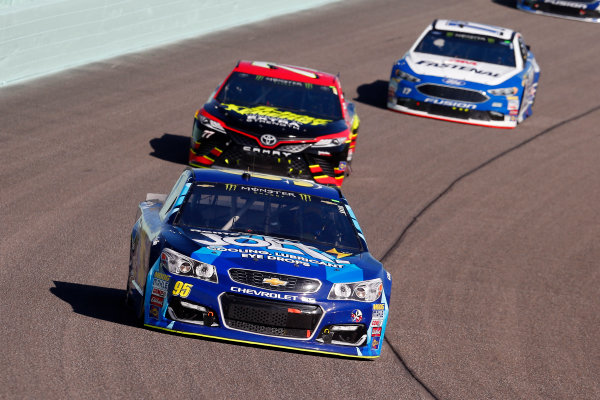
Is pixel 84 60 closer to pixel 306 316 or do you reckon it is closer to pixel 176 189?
pixel 176 189

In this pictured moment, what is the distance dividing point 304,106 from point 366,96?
631cm

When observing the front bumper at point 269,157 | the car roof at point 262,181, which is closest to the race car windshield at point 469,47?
the front bumper at point 269,157

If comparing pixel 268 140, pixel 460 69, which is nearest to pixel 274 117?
pixel 268 140

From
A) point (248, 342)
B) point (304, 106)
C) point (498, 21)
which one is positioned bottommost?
Answer: point (498, 21)

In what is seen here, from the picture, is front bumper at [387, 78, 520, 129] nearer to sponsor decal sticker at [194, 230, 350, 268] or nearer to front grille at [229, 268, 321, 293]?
sponsor decal sticker at [194, 230, 350, 268]

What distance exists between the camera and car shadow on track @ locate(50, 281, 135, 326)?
8633 mm

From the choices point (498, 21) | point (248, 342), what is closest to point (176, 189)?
point (248, 342)

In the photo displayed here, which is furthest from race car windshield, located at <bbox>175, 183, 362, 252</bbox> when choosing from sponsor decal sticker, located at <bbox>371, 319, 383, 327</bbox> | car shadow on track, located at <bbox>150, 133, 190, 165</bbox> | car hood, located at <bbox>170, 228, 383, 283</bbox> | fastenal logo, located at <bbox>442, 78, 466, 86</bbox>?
fastenal logo, located at <bbox>442, 78, 466, 86</bbox>

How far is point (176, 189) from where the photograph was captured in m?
9.28

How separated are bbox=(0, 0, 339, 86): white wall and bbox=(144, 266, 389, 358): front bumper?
454 inches

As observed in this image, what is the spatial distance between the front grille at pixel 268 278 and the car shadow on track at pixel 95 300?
1139 millimetres

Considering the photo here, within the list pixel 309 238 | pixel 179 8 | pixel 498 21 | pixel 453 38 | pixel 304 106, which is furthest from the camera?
pixel 498 21

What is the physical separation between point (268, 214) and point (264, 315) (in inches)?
52.0

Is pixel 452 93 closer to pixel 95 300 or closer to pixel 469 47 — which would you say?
pixel 469 47
